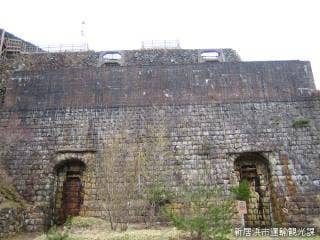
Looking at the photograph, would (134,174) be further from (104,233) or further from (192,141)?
(104,233)

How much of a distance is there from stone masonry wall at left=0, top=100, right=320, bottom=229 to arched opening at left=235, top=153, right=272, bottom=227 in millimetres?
381

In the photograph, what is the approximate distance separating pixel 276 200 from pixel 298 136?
2.67m

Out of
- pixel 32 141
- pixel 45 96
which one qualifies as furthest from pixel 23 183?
pixel 45 96

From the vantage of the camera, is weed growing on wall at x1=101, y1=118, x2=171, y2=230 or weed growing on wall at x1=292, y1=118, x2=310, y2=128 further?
weed growing on wall at x1=292, y1=118, x2=310, y2=128

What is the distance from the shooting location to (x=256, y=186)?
14336 millimetres

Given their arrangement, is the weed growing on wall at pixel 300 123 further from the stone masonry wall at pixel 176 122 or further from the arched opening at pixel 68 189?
the arched opening at pixel 68 189

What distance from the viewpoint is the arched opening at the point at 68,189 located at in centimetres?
1409

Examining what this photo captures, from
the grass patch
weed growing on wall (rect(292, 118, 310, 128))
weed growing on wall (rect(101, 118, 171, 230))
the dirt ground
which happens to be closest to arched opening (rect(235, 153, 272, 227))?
weed growing on wall (rect(292, 118, 310, 128))

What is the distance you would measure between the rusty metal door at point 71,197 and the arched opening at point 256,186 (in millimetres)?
5852

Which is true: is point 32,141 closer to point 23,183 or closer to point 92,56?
point 23,183

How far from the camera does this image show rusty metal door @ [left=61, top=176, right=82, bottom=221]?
14.1 metres

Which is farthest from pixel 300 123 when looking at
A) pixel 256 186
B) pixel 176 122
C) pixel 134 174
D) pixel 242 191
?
pixel 134 174

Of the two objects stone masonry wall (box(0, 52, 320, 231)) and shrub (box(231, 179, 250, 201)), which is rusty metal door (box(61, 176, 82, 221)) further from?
shrub (box(231, 179, 250, 201))

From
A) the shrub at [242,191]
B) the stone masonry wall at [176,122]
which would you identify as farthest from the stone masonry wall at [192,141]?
the shrub at [242,191]
